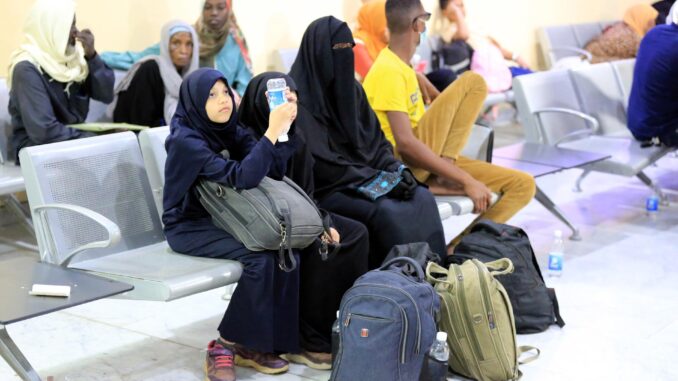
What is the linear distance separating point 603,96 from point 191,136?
11.1 ft

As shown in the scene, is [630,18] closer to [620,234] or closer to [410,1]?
[620,234]

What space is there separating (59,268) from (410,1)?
6.36ft

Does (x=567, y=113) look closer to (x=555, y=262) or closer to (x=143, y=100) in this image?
(x=555, y=262)

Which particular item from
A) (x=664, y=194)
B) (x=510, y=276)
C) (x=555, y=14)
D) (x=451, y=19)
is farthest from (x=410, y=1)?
(x=555, y=14)

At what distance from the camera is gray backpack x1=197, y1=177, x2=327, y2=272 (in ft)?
9.73

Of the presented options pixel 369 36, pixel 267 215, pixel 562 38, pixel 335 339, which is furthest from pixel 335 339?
pixel 562 38

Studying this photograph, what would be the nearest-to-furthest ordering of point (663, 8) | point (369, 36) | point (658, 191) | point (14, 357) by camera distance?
point (14, 357) < point (658, 191) < point (369, 36) < point (663, 8)

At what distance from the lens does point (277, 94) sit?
3.03 metres

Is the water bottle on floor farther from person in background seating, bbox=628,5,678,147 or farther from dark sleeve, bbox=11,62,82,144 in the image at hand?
person in background seating, bbox=628,5,678,147

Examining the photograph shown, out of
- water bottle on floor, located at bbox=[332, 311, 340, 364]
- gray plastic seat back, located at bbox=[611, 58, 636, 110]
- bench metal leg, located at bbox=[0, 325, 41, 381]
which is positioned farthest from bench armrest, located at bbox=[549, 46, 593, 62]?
bench metal leg, located at bbox=[0, 325, 41, 381]

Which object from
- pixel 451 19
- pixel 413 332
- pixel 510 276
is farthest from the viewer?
pixel 451 19

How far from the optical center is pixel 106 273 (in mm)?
2992

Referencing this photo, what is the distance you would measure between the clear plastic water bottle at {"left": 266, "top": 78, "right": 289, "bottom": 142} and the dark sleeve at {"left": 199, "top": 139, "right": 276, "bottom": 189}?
0.08m

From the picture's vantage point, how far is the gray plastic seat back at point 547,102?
5.16 meters
